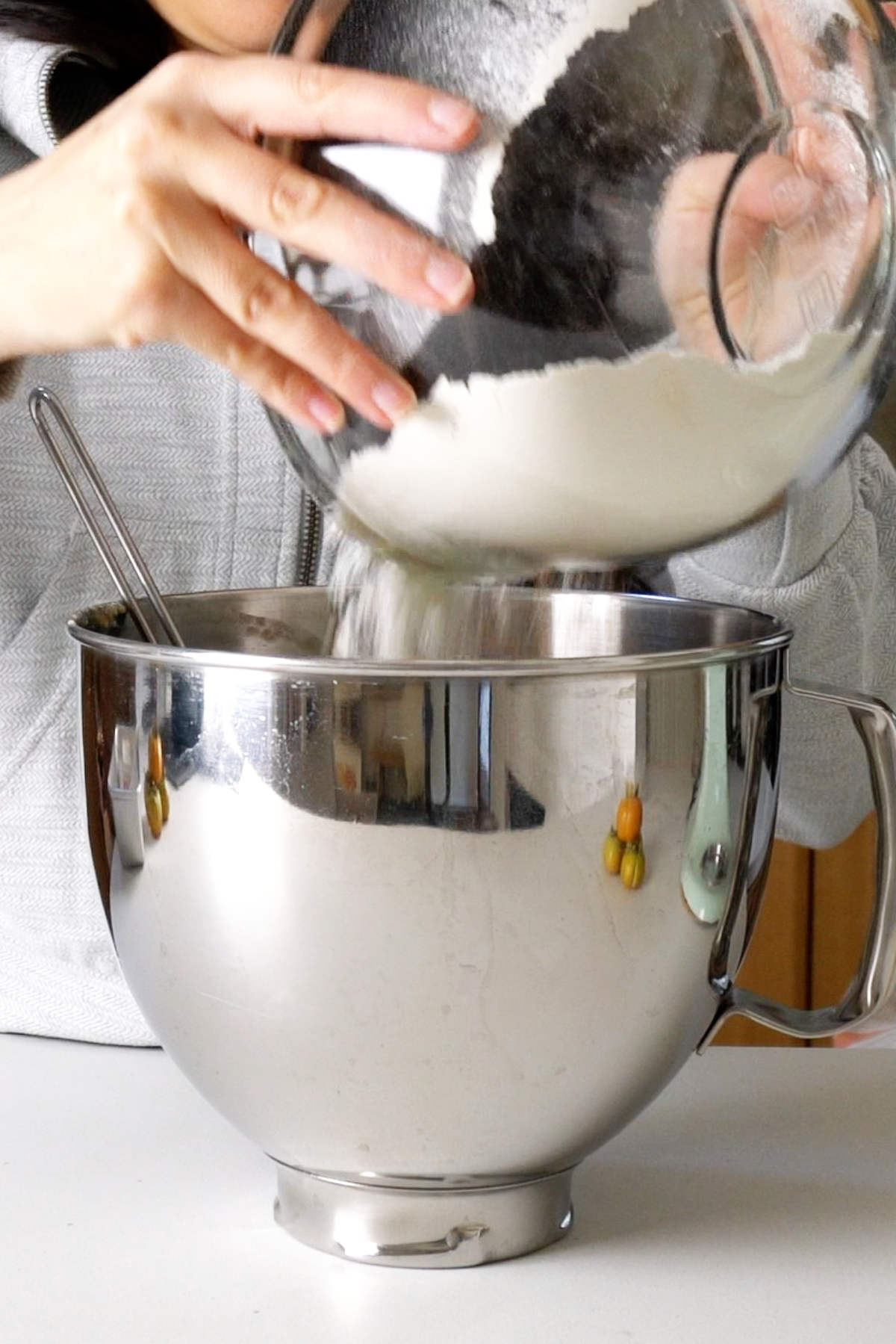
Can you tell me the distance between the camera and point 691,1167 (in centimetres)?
60

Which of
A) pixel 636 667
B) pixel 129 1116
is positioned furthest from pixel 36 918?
pixel 636 667

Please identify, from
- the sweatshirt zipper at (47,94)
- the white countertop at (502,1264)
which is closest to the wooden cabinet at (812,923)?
the white countertop at (502,1264)

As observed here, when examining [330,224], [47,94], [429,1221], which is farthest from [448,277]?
[47,94]

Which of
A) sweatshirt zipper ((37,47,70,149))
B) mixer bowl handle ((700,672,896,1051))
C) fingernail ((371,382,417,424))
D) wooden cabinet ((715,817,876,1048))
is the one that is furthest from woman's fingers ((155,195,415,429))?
wooden cabinet ((715,817,876,1048))

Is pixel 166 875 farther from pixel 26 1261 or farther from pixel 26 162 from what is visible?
pixel 26 162

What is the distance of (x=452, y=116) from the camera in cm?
41

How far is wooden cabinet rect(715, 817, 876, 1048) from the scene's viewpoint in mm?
1618

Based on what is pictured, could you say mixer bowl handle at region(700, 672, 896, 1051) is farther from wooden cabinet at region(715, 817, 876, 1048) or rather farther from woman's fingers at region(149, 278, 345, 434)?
wooden cabinet at region(715, 817, 876, 1048)

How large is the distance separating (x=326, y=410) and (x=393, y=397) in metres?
0.03

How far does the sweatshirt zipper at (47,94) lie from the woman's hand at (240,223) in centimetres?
22

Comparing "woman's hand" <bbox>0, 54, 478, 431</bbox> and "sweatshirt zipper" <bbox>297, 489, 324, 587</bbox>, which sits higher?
"woman's hand" <bbox>0, 54, 478, 431</bbox>

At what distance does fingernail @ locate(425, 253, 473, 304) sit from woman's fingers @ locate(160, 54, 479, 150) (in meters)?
0.03

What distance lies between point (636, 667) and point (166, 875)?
0.15 meters

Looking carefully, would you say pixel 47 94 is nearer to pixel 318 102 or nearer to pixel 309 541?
pixel 309 541
